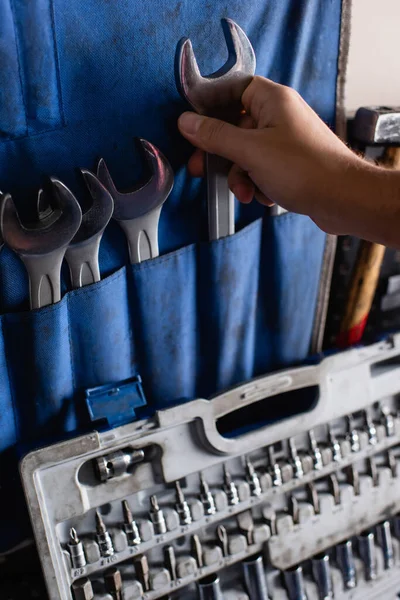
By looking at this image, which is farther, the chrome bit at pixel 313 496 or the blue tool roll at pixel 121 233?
the chrome bit at pixel 313 496

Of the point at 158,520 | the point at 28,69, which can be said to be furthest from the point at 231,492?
the point at 28,69

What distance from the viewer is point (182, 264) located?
86cm

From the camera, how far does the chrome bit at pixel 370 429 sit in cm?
104

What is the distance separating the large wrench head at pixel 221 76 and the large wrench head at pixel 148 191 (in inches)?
3.3

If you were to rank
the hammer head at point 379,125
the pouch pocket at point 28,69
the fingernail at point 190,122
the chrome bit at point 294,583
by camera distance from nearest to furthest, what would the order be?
the pouch pocket at point 28,69 < the fingernail at point 190,122 < the hammer head at point 379,125 < the chrome bit at point 294,583

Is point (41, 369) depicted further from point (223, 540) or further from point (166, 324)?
point (223, 540)

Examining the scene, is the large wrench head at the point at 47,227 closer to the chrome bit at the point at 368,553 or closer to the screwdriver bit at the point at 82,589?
the screwdriver bit at the point at 82,589

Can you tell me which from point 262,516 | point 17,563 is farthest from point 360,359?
point 17,563

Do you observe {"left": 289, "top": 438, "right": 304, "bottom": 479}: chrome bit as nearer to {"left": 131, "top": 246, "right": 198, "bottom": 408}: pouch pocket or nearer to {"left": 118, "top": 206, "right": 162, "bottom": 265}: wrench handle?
{"left": 131, "top": 246, "right": 198, "bottom": 408}: pouch pocket

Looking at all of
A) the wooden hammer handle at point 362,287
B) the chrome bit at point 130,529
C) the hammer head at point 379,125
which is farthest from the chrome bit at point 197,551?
the hammer head at point 379,125

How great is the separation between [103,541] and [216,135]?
0.58 m

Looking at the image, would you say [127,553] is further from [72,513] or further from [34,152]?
[34,152]

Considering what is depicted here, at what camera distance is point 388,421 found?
1050 millimetres

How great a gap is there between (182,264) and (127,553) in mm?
425
